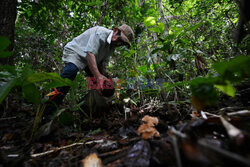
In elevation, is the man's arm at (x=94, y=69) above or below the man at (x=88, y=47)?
below

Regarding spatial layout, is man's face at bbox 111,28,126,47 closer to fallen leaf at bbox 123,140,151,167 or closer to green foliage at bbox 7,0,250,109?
green foliage at bbox 7,0,250,109

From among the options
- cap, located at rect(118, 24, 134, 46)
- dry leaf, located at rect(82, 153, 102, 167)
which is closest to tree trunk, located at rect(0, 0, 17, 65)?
cap, located at rect(118, 24, 134, 46)

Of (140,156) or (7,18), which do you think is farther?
(7,18)

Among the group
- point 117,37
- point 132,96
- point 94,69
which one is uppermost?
point 117,37

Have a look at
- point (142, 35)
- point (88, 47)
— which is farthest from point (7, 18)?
point (142, 35)

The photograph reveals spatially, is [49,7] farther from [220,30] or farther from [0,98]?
[220,30]

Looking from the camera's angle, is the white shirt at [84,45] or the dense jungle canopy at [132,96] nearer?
the dense jungle canopy at [132,96]

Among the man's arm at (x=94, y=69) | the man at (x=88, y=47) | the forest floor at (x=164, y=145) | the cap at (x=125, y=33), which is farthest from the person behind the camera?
the cap at (x=125, y=33)

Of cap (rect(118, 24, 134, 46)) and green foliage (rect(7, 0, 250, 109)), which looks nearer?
green foliage (rect(7, 0, 250, 109))

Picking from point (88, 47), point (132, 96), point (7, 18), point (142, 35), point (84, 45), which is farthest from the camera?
point (142, 35)

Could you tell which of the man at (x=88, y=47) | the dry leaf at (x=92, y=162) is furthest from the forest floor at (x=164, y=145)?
the man at (x=88, y=47)

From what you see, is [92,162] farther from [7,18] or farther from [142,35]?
[142,35]

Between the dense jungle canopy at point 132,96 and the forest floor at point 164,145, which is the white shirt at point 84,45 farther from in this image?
the forest floor at point 164,145

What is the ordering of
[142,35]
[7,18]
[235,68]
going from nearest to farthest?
[235,68] < [7,18] < [142,35]
